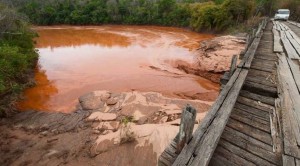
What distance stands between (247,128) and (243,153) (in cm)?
62

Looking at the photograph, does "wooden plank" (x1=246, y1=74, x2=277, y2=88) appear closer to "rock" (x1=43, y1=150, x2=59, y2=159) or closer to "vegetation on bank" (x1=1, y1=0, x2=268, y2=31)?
"rock" (x1=43, y1=150, x2=59, y2=159)

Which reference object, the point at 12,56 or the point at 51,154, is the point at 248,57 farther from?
the point at 12,56

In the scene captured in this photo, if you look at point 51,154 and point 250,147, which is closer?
point 250,147

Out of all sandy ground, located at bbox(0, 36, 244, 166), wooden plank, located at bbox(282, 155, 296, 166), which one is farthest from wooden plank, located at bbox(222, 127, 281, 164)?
sandy ground, located at bbox(0, 36, 244, 166)

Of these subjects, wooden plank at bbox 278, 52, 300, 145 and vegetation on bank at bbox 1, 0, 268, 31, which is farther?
vegetation on bank at bbox 1, 0, 268, 31

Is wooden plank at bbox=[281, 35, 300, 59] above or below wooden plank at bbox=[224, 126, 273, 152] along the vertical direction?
above

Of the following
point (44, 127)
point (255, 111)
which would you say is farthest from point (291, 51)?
point (44, 127)

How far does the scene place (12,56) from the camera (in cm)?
934

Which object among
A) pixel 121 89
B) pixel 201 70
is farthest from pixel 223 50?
pixel 121 89

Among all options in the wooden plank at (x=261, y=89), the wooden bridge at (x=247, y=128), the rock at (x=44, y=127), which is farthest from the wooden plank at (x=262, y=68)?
the rock at (x=44, y=127)

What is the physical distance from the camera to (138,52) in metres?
19.6

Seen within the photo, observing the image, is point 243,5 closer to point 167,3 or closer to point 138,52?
point 167,3

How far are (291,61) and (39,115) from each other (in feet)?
30.6

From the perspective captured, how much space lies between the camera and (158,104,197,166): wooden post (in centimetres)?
251
